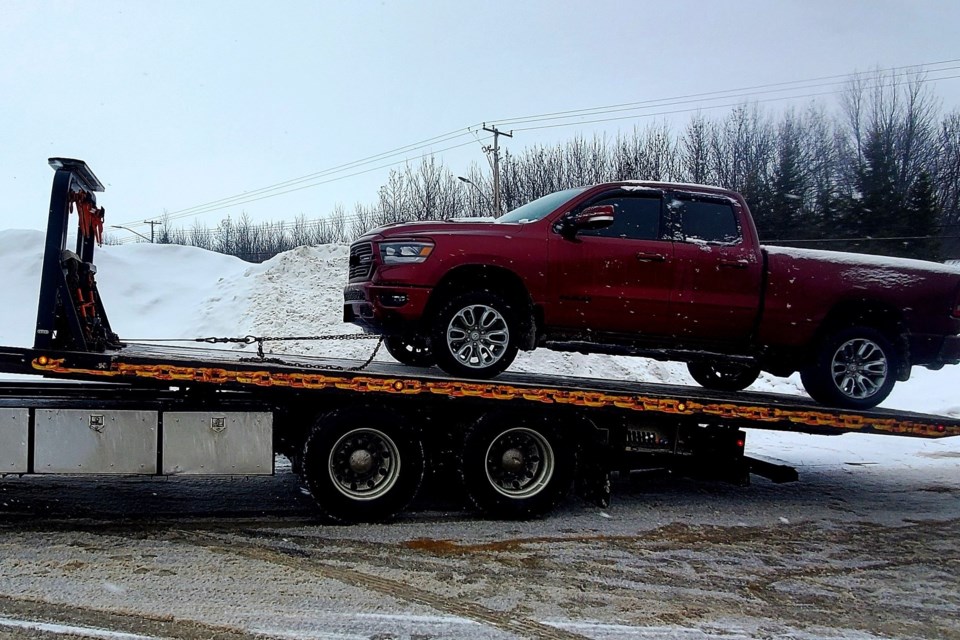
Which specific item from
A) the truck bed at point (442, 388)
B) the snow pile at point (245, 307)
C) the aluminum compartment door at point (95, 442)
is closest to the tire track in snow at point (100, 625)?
the aluminum compartment door at point (95, 442)

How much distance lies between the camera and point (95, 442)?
5805 mm

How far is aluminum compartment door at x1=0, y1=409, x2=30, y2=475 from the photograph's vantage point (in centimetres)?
567

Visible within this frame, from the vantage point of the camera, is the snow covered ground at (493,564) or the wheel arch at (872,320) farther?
the wheel arch at (872,320)

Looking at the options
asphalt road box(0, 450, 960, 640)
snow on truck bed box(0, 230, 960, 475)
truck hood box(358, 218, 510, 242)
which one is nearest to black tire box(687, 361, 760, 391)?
snow on truck bed box(0, 230, 960, 475)

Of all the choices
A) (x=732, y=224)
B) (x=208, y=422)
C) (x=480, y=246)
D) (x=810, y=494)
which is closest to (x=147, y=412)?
(x=208, y=422)

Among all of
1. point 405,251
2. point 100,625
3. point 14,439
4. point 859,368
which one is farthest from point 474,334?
point 859,368

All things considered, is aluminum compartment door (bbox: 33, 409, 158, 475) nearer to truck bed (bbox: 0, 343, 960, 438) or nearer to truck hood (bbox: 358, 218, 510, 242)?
truck bed (bbox: 0, 343, 960, 438)

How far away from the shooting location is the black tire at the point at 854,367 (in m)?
7.19

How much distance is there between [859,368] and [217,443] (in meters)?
5.87

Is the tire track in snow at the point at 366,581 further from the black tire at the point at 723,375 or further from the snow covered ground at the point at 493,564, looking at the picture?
the black tire at the point at 723,375

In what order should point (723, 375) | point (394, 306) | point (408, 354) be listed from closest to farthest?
point (394, 306) < point (408, 354) < point (723, 375)

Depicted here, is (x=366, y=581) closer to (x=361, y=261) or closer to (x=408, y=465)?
(x=408, y=465)

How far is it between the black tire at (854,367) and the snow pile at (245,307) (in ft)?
19.9

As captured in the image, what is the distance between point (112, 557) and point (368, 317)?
8.71ft
